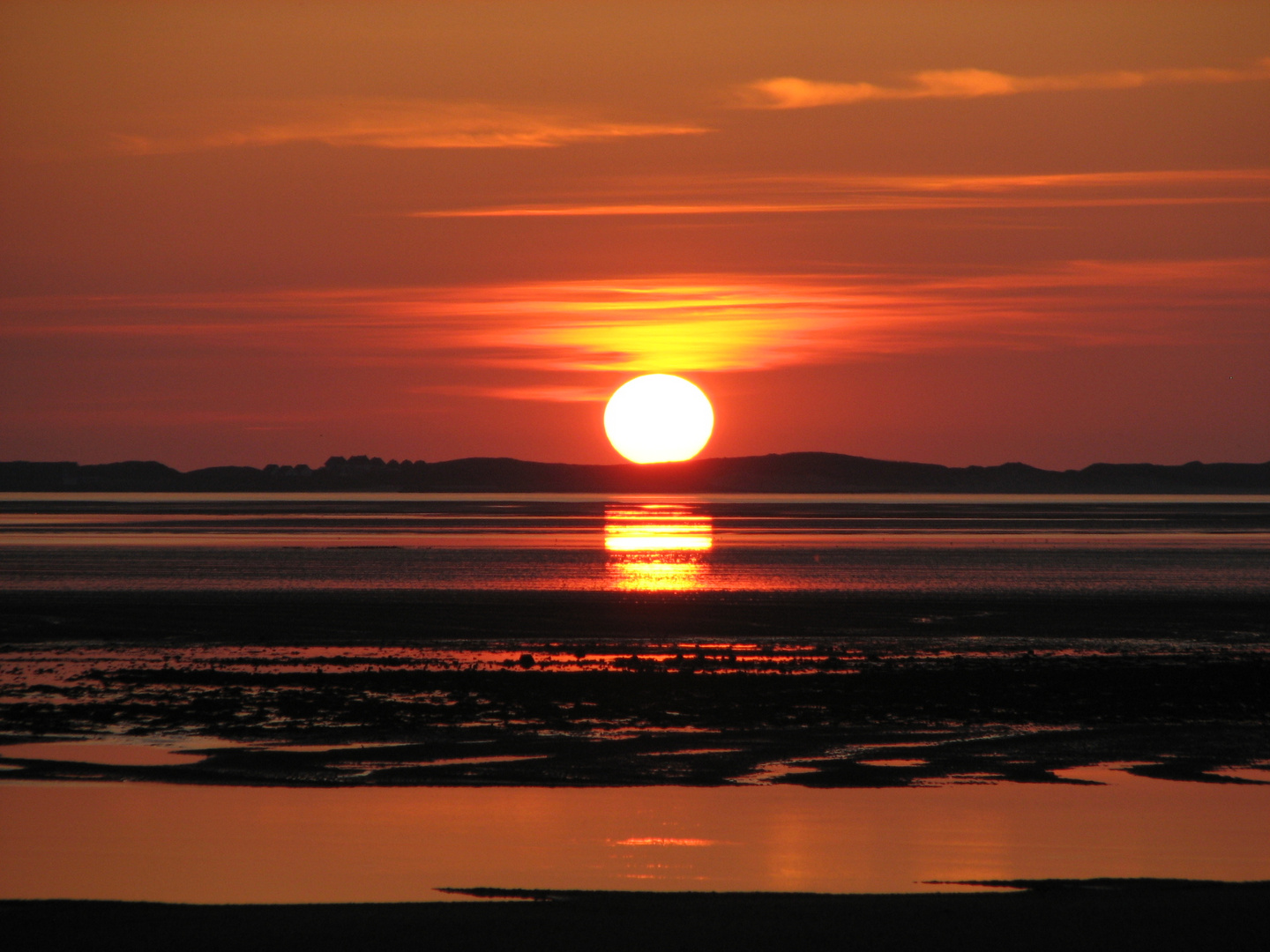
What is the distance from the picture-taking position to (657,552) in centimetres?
6309

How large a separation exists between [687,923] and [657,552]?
53560 millimetres

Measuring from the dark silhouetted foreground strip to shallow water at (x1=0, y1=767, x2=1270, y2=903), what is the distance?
2.98ft

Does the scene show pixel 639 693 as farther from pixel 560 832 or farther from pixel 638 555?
pixel 638 555

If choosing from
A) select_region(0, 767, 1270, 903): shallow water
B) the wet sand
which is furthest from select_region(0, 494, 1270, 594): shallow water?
select_region(0, 767, 1270, 903): shallow water

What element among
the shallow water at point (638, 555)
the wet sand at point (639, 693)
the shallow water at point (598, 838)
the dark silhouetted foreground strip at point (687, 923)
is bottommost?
the dark silhouetted foreground strip at point (687, 923)

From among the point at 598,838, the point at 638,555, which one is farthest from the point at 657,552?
the point at 598,838

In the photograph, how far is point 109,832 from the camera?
41.9 feet

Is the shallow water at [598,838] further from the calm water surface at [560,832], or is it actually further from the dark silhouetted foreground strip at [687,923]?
the dark silhouetted foreground strip at [687,923]

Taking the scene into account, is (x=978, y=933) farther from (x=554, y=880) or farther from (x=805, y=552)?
(x=805, y=552)

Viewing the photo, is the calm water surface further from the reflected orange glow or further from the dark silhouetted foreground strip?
the reflected orange glow

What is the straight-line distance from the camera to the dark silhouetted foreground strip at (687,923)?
9.11 m

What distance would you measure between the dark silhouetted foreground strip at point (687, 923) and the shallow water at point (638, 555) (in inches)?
1216

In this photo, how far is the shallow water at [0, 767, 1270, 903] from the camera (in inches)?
445

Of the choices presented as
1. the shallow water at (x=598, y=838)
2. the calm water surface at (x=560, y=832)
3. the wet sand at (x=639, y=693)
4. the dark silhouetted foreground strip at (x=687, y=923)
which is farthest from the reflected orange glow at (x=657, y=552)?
the dark silhouetted foreground strip at (x=687, y=923)
